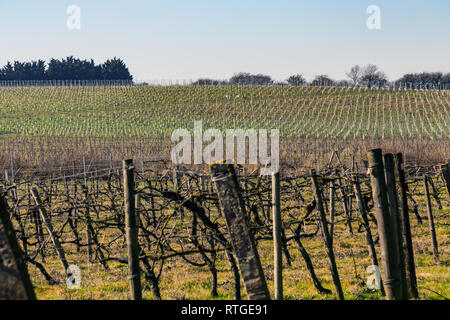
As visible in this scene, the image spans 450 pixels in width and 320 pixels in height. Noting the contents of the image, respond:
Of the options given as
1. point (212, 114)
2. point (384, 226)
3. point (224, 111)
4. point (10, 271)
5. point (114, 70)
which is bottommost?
point (384, 226)

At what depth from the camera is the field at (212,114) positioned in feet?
124

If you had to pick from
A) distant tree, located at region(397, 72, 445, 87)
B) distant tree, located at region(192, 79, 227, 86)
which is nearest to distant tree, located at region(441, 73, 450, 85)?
distant tree, located at region(397, 72, 445, 87)

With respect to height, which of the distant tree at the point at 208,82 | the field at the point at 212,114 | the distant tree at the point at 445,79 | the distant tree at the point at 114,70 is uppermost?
the distant tree at the point at 114,70

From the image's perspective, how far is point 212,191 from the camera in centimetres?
683

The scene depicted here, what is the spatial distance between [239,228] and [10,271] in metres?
1.47

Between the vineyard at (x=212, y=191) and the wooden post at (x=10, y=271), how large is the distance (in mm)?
178

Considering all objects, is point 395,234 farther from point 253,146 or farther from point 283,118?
point 283,118

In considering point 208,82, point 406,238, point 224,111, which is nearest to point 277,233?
point 406,238

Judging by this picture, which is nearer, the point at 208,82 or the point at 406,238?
the point at 406,238

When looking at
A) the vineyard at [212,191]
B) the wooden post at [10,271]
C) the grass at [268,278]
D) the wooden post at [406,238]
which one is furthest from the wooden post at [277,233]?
the wooden post at [10,271]

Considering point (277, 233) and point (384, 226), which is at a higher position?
point (384, 226)

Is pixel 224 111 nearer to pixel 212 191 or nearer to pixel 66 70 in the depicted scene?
pixel 212 191

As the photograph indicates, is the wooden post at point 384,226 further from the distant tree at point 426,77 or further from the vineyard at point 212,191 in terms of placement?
the distant tree at point 426,77
